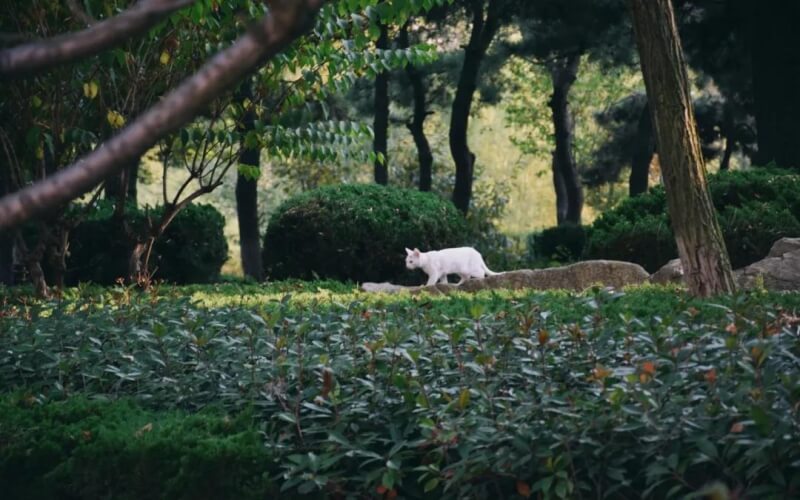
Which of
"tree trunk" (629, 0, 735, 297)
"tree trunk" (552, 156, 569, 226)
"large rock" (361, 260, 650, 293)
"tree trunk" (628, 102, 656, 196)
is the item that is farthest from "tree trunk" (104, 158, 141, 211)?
"tree trunk" (552, 156, 569, 226)

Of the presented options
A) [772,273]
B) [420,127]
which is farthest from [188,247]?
[772,273]

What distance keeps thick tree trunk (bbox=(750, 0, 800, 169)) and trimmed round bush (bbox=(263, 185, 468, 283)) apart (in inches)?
192

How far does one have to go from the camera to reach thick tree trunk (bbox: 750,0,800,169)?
53.7 feet

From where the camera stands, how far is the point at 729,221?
1246 cm

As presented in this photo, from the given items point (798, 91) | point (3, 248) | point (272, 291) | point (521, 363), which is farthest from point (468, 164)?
point (521, 363)

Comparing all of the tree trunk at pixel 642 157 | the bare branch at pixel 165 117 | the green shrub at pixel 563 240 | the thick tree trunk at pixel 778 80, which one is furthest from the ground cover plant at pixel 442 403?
the tree trunk at pixel 642 157

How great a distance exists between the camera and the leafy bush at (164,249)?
53.9 feet

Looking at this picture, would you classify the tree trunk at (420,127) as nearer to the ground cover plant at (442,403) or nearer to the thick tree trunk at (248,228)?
the thick tree trunk at (248,228)

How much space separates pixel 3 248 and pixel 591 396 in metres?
13.3

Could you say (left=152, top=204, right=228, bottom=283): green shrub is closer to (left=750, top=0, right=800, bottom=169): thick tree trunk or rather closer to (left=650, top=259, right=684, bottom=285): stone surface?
(left=650, top=259, right=684, bottom=285): stone surface

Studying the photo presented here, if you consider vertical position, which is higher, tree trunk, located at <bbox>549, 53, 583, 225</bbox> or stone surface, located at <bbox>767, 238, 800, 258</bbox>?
tree trunk, located at <bbox>549, 53, 583, 225</bbox>

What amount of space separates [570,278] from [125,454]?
761 centimetres

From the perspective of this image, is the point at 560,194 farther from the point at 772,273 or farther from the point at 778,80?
the point at 772,273

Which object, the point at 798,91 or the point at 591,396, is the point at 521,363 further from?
the point at 798,91
